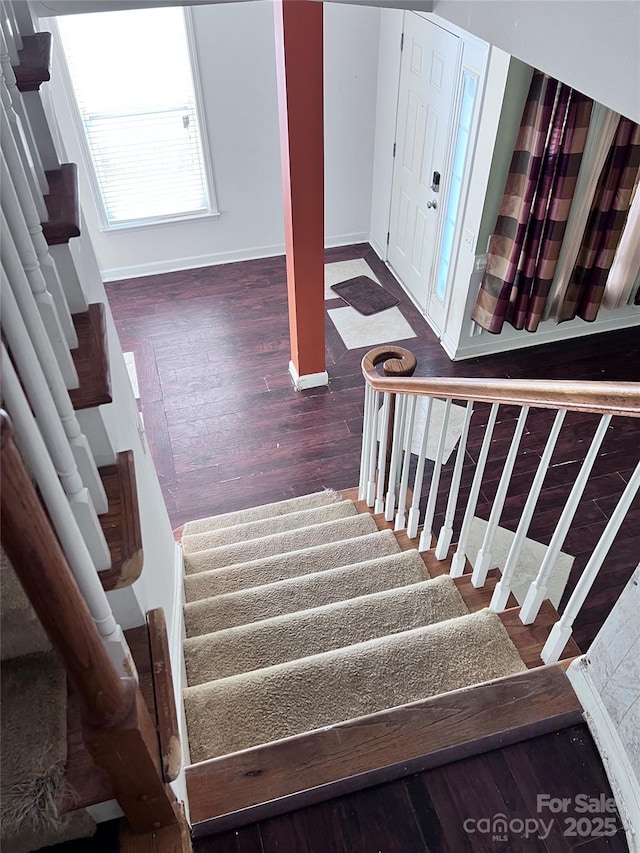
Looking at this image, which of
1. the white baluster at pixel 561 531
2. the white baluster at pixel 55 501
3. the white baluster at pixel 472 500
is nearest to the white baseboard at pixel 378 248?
the white baluster at pixel 472 500

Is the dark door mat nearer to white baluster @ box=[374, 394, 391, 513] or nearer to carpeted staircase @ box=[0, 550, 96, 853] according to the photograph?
white baluster @ box=[374, 394, 391, 513]

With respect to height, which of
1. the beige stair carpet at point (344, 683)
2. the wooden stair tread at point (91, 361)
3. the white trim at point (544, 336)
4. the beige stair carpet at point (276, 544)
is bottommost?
the white trim at point (544, 336)

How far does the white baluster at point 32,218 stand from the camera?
2.93 feet

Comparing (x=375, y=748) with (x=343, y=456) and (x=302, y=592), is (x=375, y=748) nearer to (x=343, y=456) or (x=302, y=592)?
(x=302, y=592)

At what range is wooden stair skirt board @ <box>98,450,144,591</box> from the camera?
1075 mm

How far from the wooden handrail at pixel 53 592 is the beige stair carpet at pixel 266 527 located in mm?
2017

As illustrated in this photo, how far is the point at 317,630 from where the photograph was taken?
1.93 m

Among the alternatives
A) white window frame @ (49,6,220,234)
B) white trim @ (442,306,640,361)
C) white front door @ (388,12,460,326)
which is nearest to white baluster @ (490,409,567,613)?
white trim @ (442,306,640,361)

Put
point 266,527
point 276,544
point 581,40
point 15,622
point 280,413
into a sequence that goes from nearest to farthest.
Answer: point 15,622, point 581,40, point 276,544, point 266,527, point 280,413

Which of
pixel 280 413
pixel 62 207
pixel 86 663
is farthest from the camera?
pixel 280 413

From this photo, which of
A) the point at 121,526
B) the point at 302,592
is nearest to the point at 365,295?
the point at 302,592

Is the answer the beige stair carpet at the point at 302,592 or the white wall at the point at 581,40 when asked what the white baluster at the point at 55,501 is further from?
the white wall at the point at 581,40

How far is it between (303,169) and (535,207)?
53.4 inches

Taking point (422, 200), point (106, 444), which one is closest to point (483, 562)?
point (106, 444)
